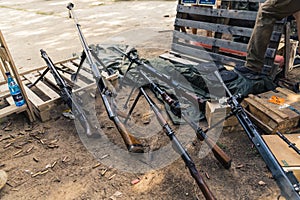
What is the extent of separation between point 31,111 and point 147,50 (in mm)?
3224

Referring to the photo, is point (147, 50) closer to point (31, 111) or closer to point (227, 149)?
point (31, 111)

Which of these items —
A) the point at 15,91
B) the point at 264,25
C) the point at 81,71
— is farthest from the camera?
the point at 81,71

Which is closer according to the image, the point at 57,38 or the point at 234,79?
the point at 234,79

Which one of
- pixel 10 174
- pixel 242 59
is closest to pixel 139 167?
pixel 10 174

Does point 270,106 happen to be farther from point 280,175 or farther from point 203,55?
point 203,55

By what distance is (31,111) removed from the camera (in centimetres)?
332

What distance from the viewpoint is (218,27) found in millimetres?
4426

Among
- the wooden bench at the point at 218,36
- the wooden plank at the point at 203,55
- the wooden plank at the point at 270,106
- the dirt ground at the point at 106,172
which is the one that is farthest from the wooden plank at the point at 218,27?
the dirt ground at the point at 106,172

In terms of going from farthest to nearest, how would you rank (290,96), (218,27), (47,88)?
(218,27) < (47,88) < (290,96)

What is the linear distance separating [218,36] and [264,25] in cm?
117

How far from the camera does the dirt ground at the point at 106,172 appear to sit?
7.33ft

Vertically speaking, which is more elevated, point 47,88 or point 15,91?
point 15,91

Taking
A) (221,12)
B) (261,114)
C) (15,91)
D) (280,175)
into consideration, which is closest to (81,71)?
(15,91)

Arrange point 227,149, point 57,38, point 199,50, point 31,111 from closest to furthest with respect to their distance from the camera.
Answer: point 227,149
point 31,111
point 199,50
point 57,38
